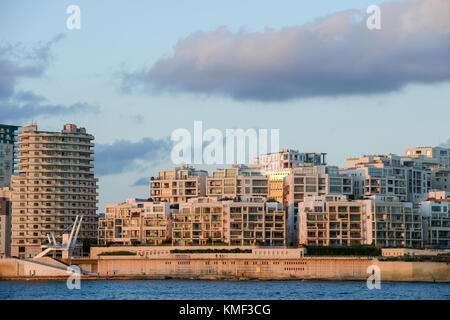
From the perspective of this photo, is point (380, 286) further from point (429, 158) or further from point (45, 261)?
point (429, 158)

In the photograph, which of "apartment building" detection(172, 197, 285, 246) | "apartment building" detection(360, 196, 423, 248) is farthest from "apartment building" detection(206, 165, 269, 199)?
"apartment building" detection(360, 196, 423, 248)

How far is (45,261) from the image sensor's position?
445 feet

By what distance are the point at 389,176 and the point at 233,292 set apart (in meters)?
64.1

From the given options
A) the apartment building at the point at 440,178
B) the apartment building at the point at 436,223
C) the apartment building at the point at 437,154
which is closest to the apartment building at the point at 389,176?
the apartment building at the point at 440,178

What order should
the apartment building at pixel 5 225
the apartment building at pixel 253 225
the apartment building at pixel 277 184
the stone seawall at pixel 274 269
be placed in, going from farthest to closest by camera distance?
the apartment building at pixel 5 225, the apartment building at pixel 277 184, the apartment building at pixel 253 225, the stone seawall at pixel 274 269

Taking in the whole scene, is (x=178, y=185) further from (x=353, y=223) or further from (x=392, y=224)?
(x=392, y=224)

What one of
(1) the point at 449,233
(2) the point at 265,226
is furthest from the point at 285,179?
(1) the point at 449,233

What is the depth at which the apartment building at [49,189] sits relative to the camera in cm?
15988

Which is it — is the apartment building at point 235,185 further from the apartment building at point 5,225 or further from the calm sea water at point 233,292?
the apartment building at point 5,225

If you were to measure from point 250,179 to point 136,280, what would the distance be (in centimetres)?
3330

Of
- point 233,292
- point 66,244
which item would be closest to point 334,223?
point 233,292

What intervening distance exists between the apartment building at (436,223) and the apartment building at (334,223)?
12488 mm

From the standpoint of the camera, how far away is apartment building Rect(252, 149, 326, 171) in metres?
171

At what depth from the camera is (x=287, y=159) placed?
17075 centimetres
